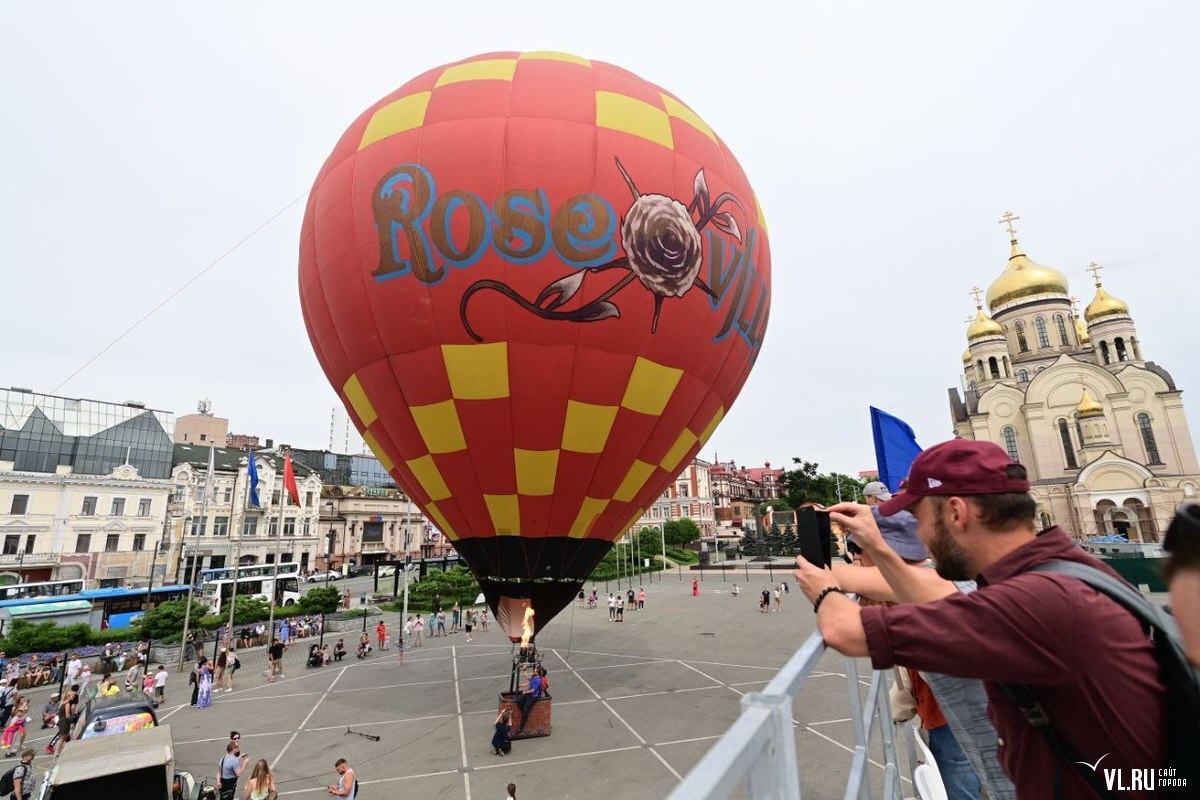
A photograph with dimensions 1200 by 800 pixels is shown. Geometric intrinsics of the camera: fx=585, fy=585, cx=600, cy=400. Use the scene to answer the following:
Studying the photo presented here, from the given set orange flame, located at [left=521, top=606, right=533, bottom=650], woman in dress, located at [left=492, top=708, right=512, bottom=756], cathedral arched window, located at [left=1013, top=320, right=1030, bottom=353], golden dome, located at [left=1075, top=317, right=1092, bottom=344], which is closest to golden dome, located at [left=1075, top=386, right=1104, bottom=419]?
cathedral arched window, located at [left=1013, top=320, right=1030, bottom=353]

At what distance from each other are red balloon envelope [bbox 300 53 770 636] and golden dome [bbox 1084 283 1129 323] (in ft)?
204

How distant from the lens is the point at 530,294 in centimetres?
1020

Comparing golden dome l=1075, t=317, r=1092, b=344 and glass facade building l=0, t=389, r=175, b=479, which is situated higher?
golden dome l=1075, t=317, r=1092, b=344

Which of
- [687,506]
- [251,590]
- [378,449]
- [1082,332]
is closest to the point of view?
[378,449]

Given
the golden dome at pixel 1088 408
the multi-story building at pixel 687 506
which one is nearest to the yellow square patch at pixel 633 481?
the golden dome at pixel 1088 408

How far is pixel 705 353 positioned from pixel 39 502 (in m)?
56.2

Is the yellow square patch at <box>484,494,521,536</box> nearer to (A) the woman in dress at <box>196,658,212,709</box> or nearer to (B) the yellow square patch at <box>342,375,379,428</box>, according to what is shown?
(B) the yellow square patch at <box>342,375,379,428</box>

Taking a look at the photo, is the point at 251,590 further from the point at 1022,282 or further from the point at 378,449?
the point at 1022,282

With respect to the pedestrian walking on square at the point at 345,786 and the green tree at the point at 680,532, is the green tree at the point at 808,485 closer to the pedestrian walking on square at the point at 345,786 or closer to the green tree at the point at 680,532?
the green tree at the point at 680,532

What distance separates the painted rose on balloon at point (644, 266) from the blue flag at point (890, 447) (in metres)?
4.73

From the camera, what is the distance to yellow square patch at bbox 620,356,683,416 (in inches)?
432

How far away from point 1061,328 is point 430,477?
69299mm

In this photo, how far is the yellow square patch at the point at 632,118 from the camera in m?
11.1

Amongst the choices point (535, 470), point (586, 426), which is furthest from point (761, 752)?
point (535, 470)
